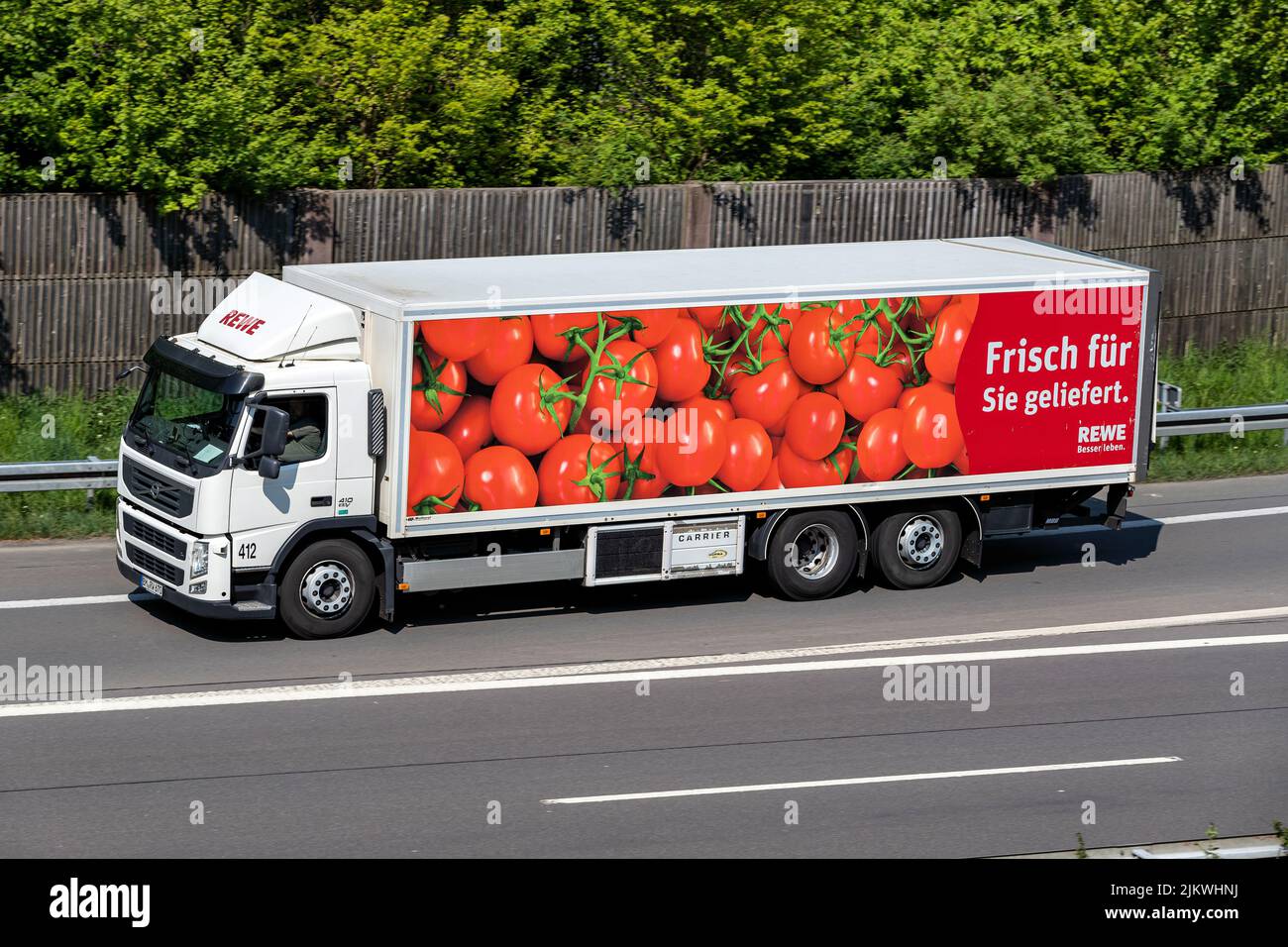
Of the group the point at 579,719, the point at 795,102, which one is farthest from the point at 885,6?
the point at 579,719

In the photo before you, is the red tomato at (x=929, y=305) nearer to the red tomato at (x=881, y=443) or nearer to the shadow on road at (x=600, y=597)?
the red tomato at (x=881, y=443)

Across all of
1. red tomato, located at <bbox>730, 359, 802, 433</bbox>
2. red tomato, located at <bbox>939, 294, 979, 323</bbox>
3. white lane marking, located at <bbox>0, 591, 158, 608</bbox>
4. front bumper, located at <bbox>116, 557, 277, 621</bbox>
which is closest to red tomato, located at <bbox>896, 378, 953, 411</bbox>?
red tomato, located at <bbox>939, 294, 979, 323</bbox>

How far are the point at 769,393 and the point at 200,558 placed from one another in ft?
16.9

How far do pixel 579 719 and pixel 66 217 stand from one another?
32.7 feet

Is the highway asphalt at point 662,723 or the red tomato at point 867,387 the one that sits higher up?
the red tomato at point 867,387

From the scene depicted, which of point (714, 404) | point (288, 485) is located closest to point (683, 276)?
point (714, 404)

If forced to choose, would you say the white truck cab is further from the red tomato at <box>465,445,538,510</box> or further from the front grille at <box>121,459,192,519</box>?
the red tomato at <box>465,445,538,510</box>

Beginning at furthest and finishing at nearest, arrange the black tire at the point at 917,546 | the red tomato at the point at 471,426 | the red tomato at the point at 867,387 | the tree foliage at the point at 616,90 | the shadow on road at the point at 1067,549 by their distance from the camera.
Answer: the tree foliage at the point at 616,90, the shadow on road at the point at 1067,549, the black tire at the point at 917,546, the red tomato at the point at 867,387, the red tomato at the point at 471,426

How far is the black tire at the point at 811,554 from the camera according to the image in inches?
619

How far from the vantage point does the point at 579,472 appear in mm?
14688

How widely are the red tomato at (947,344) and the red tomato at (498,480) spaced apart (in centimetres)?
394

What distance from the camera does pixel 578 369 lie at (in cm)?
1452

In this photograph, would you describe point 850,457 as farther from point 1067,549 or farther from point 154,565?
point 154,565

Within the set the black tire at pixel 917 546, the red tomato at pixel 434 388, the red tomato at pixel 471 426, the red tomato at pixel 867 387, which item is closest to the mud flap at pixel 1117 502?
the black tire at pixel 917 546
